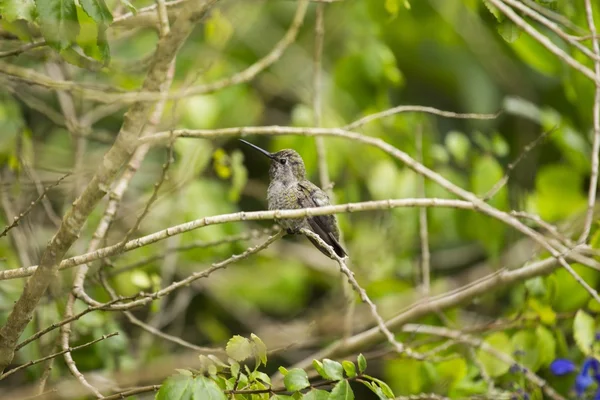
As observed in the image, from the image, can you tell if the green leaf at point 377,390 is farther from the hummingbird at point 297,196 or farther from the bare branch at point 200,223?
the hummingbird at point 297,196


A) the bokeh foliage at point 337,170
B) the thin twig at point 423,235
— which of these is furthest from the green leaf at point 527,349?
the thin twig at point 423,235

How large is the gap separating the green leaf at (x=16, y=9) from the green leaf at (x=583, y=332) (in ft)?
10.7

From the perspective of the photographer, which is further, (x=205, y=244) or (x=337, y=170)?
(x=337, y=170)

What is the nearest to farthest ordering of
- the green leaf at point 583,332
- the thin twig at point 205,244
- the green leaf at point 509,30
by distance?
1. the green leaf at point 509,30
2. the thin twig at point 205,244
3. the green leaf at point 583,332

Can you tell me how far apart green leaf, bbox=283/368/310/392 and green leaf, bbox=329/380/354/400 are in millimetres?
96

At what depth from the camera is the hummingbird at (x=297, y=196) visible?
203 inches

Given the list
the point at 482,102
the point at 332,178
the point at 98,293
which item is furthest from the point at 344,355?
the point at 482,102

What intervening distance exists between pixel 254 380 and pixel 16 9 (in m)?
1.72

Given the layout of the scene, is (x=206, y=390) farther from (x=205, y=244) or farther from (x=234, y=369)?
(x=205, y=244)

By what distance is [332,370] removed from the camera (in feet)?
10.4

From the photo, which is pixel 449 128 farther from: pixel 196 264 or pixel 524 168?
pixel 196 264

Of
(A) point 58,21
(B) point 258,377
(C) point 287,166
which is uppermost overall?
(A) point 58,21

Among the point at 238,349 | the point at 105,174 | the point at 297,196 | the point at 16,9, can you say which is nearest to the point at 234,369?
the point at 238,349

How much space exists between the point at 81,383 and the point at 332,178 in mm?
4414
